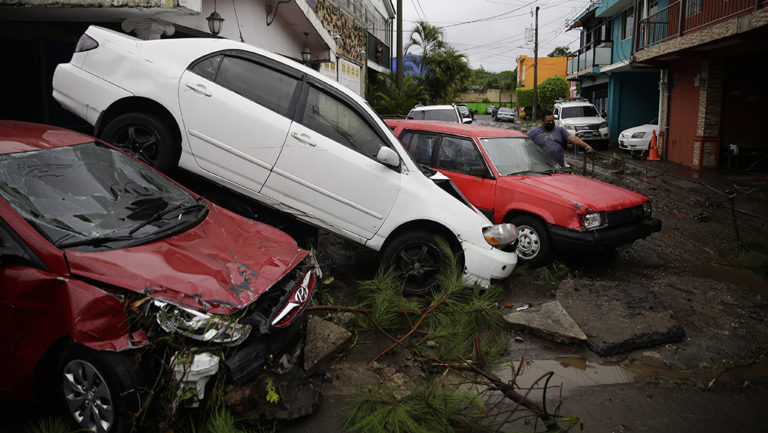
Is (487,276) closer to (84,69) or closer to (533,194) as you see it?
(533,194)

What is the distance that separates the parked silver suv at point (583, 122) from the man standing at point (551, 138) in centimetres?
1392

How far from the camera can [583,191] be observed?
6.41 metres

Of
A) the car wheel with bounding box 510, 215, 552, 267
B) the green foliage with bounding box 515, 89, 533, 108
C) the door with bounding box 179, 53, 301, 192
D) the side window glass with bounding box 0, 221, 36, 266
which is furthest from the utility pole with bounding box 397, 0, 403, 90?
the green foliage with bounding box 515, 89, 533, 108

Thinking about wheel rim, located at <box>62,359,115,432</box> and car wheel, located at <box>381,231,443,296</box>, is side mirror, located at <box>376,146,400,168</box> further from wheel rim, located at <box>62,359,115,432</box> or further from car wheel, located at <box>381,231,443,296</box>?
wheel rim, located at <box>62,359,115,432</box>

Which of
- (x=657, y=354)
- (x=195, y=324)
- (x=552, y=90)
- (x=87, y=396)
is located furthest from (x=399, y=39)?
(x=552, y=90)

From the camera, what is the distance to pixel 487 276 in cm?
517

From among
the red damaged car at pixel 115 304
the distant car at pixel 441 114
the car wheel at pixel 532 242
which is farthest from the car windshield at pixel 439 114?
the red damaged car at pixel 115 304

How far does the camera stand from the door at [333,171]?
4.88m

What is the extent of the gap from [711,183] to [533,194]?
9884mm

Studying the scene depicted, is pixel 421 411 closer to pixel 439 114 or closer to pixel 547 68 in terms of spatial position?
pixel 439 114

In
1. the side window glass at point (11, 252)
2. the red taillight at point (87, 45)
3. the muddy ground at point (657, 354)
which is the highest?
the red taillight at point (87, 45)

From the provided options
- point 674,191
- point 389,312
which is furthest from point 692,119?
point 389,312

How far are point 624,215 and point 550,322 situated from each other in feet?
7.42

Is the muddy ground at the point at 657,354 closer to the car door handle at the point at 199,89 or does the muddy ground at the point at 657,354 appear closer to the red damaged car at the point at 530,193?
the red damaged car at the point at 530,193
